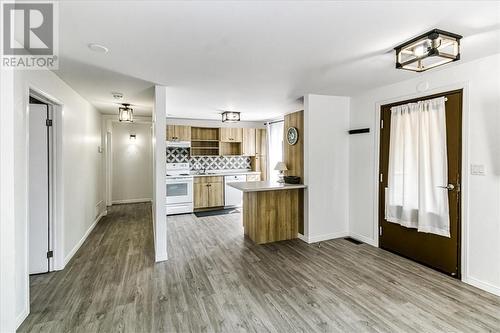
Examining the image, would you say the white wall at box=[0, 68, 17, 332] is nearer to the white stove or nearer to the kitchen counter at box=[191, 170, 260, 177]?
the white stove

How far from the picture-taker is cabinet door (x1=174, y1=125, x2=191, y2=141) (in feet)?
21.1

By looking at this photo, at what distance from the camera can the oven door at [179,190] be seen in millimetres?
6117

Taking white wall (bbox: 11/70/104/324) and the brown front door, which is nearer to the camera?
white wall (bbox: 11/70/104/324)

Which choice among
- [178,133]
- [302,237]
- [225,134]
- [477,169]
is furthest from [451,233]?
[178,133]

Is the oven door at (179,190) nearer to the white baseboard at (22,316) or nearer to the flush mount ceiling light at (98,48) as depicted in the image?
the white baseboard at (22,316)

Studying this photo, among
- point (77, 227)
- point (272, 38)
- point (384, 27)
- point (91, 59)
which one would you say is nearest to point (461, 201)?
point (384, 27)

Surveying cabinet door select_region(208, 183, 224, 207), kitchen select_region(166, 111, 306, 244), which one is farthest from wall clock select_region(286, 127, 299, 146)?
cabinet door select_region(208, 183, 224, 207)

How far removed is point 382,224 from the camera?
3.80 m

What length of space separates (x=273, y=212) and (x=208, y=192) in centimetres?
279

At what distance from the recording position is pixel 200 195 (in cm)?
646

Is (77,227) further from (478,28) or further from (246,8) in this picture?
(478,28)

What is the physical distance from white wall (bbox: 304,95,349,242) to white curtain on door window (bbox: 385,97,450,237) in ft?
2.85

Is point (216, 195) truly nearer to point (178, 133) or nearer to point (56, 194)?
point (178, 133)

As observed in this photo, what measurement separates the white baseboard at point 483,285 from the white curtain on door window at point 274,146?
457cm
